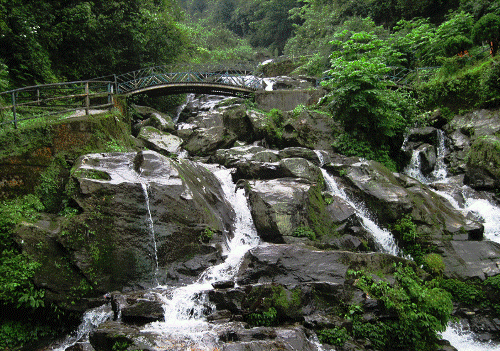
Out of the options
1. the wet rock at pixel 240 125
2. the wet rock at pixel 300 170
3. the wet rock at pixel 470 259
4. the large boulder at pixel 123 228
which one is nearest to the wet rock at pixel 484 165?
the wet rock at pixel 470 259

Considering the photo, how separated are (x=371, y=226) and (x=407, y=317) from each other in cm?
398

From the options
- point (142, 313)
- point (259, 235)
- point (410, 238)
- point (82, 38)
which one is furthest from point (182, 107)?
point (142, 313)

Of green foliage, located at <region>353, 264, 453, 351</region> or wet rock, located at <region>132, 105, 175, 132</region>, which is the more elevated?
wet rock, located at <region>132, 105, 175, 132</region>

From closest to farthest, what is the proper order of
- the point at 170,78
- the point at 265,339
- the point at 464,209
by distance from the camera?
the point at 265,339, the point at 464,209, the point at 170,78

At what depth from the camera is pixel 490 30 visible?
14.8 meters

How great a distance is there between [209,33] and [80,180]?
38.5 m

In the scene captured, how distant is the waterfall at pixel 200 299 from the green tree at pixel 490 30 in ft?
44.6

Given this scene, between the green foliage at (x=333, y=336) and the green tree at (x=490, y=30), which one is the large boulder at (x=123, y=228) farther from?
the green tree at (x=490, y=30)

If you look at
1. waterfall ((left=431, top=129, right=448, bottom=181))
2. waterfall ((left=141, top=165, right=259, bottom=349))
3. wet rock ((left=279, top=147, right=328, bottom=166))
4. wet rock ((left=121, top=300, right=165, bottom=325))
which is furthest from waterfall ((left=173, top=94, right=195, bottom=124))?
wet rock ((left=121, top=300, right=165, bottom=325))

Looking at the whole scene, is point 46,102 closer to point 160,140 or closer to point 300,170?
point 160,140

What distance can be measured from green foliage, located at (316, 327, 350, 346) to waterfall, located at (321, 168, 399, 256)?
4302mm

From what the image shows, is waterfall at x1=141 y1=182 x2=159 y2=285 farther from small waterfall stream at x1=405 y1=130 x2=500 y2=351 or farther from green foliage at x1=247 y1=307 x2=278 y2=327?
small waterfall stream at x1=405 y1=130 x2=500 y2=351

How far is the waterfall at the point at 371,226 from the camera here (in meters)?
9.71

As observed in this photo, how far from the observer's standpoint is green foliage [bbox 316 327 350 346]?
227 inches
